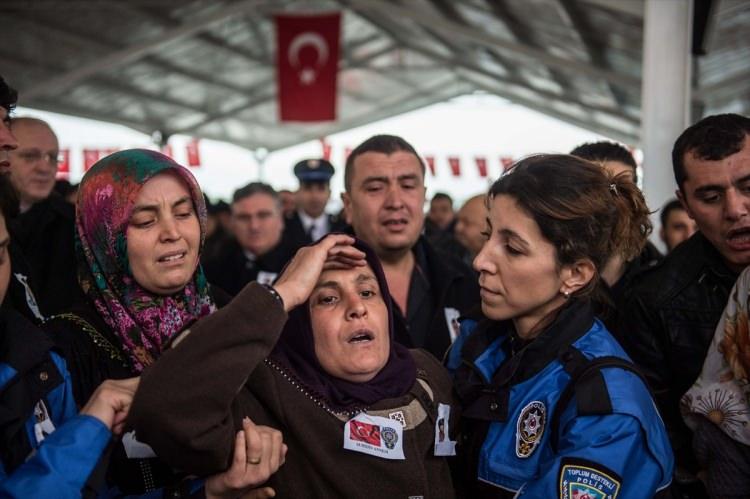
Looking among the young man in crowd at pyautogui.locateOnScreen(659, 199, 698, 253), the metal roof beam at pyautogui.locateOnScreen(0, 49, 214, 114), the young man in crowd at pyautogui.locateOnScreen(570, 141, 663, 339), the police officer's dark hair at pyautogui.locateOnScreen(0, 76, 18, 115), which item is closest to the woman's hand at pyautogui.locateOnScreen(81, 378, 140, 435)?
the police officer's dark hair at pyautogui.locateOnScreen(0, 76, 18, 115)

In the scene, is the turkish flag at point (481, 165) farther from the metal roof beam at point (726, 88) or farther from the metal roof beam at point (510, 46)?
the metal roof beam at point (726, 88)

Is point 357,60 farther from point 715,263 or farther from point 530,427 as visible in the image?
point 530,427

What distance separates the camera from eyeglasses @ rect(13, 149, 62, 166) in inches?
156

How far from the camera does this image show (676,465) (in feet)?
7.18

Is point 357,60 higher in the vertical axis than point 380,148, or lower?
higher

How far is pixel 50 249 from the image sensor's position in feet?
11.8

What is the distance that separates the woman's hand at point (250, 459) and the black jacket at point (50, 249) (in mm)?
1884

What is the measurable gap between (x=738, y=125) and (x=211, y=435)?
181 cm

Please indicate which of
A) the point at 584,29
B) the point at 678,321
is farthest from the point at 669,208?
the point at 584,29

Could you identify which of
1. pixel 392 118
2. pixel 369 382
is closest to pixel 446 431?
pixel 369 382

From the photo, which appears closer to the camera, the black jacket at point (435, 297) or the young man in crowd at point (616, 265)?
the young man in crowd at point (616, 265)

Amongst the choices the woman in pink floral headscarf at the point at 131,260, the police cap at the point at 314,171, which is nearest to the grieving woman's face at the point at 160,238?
the woman in pink floral headscarf at the point at 131,260

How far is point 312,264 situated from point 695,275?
125cm

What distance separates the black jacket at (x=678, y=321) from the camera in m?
2.27
